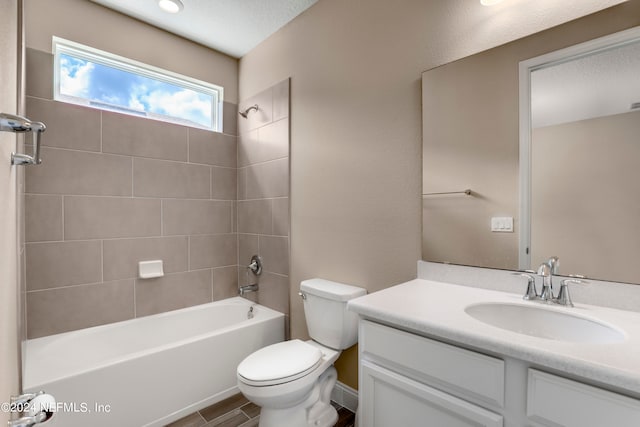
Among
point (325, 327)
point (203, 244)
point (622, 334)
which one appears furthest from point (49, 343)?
point (622, 334)

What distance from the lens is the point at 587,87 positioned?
3.72 feet

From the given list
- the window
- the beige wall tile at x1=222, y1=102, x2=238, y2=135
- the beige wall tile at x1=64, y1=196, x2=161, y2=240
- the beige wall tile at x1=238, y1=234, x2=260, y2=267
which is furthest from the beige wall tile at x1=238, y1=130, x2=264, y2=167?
the beige wall tile at x1=64, y1=196, x2=161, y2=240

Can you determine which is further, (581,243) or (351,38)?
(351,38)

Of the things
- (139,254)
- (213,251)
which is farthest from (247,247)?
(139,254)

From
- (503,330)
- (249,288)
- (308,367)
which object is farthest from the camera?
(249,288)

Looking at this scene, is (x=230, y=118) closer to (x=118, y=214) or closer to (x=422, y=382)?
(x=118, y=214)

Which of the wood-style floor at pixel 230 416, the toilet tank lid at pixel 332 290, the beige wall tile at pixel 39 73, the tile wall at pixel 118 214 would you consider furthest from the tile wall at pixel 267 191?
the beige wall tile at pixel 39 73

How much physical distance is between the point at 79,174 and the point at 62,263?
62 centimetres

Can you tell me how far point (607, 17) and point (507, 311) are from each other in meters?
Answer: 1.14

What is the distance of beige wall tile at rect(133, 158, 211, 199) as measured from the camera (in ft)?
7.59

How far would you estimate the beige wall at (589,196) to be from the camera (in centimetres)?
103

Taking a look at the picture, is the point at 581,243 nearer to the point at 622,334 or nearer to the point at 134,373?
the point at 622,334

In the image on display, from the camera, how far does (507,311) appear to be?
1162mm

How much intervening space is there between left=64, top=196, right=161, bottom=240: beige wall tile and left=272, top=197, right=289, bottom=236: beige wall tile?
3.10ft
